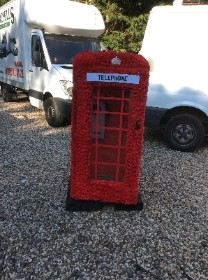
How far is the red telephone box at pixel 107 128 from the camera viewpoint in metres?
3.49

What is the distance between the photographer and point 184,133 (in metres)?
6.45

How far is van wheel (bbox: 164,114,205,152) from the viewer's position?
6.34 m

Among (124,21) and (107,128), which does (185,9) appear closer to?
(107,128)

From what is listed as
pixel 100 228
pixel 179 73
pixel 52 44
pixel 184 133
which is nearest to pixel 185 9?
pixel 179 73

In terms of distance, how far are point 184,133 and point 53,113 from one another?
3.02 m

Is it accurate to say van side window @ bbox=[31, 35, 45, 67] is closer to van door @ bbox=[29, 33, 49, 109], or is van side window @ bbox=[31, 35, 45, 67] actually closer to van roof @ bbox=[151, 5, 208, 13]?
van door @ bbox=[29, 33, 49, 109]

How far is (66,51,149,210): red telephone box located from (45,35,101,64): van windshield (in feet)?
14.7

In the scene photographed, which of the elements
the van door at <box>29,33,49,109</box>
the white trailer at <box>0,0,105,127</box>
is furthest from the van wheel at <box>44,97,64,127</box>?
the van door at <box>29,33,49,109</box>

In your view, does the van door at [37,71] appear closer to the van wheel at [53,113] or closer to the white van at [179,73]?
the van wheel at [53,113]

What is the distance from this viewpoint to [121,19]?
610 inches

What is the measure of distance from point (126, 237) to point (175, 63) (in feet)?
11.8

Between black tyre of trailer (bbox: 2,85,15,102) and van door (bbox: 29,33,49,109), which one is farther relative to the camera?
black tyre of trailer (bbox: 2,85,15,102)

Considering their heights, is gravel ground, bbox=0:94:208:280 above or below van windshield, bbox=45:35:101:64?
below

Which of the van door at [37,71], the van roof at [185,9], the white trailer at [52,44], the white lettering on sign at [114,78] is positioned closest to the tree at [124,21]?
the white trailer at [52,44]
